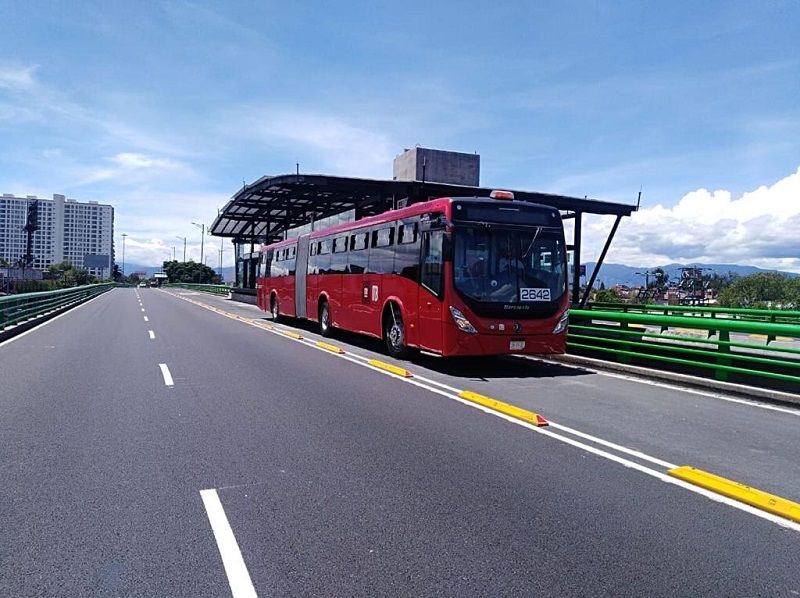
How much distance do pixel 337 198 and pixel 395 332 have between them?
81.0ft

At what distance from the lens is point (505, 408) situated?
28.1ft

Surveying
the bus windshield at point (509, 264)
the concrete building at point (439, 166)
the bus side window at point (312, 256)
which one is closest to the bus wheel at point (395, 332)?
the bus windshield at point (509, 264)

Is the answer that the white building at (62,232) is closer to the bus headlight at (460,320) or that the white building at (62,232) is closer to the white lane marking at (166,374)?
the white lane marking at (166,374)

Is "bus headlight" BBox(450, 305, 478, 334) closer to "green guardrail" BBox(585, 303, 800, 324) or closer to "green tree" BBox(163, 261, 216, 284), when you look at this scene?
"green guardrail" BBox(585, 303, 800, 324)

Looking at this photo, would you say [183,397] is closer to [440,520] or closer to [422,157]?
[440,520]

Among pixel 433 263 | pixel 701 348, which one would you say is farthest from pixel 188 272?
pixel 701 348

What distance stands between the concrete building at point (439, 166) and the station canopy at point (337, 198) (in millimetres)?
10451

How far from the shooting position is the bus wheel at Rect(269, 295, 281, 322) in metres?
27.3

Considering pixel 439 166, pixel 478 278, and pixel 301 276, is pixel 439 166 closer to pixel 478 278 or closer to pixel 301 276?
pixel 301 276

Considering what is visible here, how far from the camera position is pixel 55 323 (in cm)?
2444

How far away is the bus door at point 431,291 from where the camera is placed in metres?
12.0

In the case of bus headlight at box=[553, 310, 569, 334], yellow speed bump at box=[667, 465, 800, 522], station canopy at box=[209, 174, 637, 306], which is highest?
station canopy at box=[209, 174, 637, 306]

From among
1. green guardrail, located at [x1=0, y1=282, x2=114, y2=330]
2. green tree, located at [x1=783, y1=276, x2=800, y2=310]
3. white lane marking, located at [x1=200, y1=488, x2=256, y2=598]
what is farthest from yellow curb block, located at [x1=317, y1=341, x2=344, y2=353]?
green tree, located at [x1=783, y1=276, x2=800, y2=310]

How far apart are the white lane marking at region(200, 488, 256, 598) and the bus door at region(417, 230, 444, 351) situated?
23.9 feet
